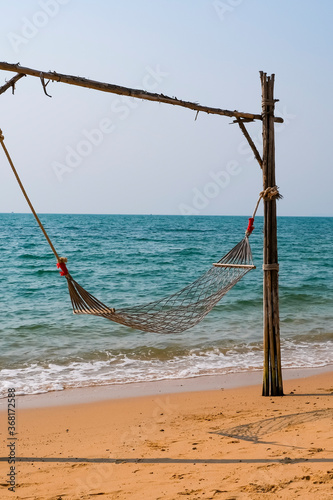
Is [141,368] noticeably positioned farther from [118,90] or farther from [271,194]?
[118,90]

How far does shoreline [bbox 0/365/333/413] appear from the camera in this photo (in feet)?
14.6

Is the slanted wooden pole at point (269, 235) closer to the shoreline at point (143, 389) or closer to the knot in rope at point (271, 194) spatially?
the knot in rope at point (271, 194)

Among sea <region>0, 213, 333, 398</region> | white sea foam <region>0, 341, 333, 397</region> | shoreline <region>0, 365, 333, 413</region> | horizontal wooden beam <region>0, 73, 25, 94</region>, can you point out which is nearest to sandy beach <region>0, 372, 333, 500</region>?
shoreline <region>0, 365, 333, 413</region>

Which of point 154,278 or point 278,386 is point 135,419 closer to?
point 278,386

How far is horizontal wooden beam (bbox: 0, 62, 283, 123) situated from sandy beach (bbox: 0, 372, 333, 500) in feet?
7.71

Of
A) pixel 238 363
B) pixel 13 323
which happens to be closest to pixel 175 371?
pixel 238 363

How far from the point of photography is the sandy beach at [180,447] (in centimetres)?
263

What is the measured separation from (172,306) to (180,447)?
1214 millimetres

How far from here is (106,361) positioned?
5.89 meters

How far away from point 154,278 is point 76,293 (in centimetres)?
1012

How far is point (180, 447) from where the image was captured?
3258 millimetres

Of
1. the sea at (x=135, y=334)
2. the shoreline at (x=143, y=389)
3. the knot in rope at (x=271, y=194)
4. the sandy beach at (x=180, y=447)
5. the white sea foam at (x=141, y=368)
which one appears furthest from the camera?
the sea at (x=135, y=334)

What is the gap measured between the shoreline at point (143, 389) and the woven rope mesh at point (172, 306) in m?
0.84

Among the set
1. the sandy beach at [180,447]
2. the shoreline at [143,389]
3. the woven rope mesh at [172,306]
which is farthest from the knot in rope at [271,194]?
the shoreline at [143,389]
